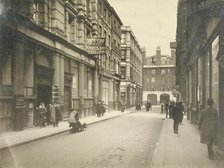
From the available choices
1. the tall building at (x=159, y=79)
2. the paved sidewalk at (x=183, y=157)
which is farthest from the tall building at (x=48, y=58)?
the tall building at (x=159, y=79)

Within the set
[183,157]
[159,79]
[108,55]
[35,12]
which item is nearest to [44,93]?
[35,12]

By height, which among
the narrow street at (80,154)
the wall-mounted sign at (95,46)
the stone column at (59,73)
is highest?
the wall-mounted sign at (95,46)

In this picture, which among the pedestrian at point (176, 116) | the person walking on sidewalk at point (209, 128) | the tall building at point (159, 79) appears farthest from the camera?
the tall building at point (159, 79)

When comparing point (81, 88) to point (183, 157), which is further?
point (81, 88)

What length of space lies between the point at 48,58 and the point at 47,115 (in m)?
3.27

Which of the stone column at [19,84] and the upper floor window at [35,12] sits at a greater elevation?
the upper floor window at [35,12]

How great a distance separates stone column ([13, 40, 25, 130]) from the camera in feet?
55.4

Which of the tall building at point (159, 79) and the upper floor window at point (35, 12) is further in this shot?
the tall building at point (159, 79)

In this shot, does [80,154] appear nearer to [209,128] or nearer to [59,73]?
[209,128]

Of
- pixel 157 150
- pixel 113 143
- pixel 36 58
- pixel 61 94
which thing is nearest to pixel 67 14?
pixel 61 94

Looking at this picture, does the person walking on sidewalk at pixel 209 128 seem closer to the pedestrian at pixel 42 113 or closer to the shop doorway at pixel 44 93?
the pedestrian at pixel 42 113

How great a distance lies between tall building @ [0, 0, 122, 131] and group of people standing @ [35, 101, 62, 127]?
32 centimetres

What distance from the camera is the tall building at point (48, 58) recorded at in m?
16.3

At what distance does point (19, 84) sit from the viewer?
17.2 meters
